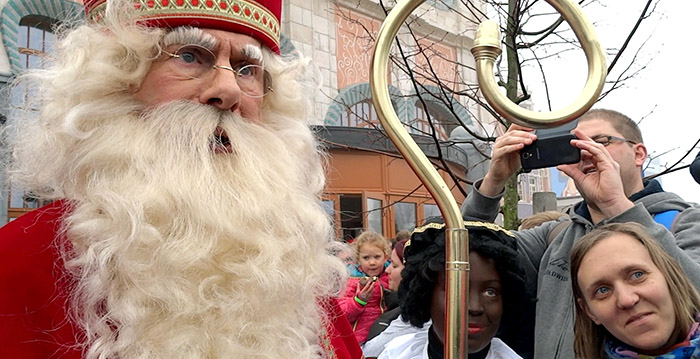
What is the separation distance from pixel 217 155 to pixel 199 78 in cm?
20

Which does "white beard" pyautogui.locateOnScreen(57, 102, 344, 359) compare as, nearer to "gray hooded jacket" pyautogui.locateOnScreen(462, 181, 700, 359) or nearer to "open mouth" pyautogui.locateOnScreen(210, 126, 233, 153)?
"open mouth" pyautogui.locateOnScreen(210, 126, 233, 153)

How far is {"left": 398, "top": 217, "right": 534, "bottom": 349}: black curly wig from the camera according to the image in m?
1.99

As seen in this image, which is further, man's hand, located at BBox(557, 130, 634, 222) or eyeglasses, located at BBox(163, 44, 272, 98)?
man's hand, located at BBox(557, 130, 634, 222)

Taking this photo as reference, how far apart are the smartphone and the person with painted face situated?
50 centimetres

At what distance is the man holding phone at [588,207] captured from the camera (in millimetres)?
1802

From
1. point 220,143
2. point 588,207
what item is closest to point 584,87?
point 220,143

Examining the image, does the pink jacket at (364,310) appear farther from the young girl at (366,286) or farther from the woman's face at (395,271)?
the woman's face at (395,271)

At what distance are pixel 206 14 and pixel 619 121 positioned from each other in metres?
1.50

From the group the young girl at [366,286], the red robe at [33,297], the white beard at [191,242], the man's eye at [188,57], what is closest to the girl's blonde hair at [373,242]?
the young girl at [366,286]

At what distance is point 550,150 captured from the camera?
153cm

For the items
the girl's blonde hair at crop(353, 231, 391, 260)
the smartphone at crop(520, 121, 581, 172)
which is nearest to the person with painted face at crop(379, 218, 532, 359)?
the smartphone at crop(520, 121, 581, 172)

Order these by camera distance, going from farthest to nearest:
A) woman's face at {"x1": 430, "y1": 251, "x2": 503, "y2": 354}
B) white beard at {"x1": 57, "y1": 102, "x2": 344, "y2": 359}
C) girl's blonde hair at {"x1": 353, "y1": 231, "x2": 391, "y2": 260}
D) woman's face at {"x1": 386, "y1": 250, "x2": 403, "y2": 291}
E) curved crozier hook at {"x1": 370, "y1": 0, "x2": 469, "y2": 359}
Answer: girl's blonde hair at {"x1": 353, "y1": 231, "x2": 391, "y2": 260} < woman's face at {"x1": 386, "y1": 250, "x2": 403, "y2": 291} < woman's face at {"x1": 430, "y1": 251, "x2": 503, "y2": 354} < white beard at {"x1": 57, "y1": 102, "x2": 344, "y2": 359} < curved crozier hook at {"x1": 370, "y1": 0, "x2": 469, "y2": 359}

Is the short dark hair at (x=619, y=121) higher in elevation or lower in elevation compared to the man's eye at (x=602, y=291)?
higher

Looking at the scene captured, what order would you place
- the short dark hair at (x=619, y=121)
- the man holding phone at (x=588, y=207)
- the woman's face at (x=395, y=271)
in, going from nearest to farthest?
the man holding phone at (x=588, y=207), the short dark hair at (x=619, y=121), the woman's face at (x=395, y=271)
